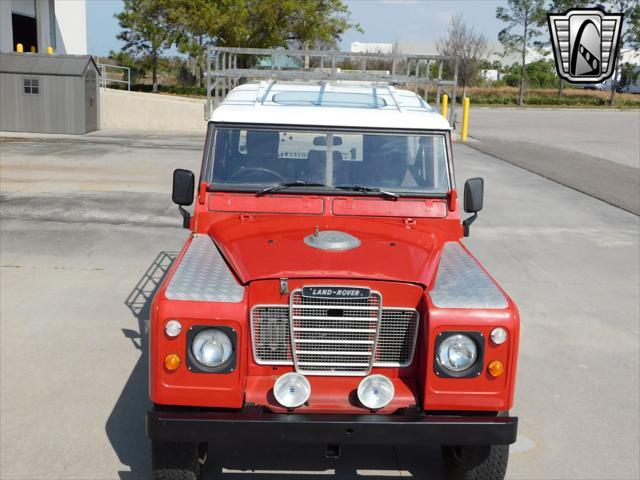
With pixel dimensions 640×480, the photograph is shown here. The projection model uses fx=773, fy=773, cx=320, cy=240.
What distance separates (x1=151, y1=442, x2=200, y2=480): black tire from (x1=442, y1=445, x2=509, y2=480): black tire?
4.88 feet

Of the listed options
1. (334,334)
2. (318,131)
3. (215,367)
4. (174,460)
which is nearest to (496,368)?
(334,334)

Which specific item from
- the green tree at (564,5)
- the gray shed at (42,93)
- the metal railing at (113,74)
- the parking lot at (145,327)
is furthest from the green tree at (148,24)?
the green tree at (564,5)

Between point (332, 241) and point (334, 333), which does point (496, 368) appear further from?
point (332, 241)

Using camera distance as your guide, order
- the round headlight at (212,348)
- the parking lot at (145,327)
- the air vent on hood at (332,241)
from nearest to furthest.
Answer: the round headlight at (212,348) → the air vent on hood at (332,241) → the parking lot at (145,327)

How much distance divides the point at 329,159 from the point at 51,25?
31.9 meters

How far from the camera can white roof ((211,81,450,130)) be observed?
5242 millimetres

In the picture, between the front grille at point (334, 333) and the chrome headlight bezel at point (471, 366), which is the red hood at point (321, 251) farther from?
the chrome headlight bezel at point (471, 366)

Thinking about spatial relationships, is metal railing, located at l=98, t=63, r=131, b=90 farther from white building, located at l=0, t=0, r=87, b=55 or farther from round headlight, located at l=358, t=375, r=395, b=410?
round headlight, located at l=358, t=375, r=395, b=410

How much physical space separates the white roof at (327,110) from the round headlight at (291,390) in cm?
195

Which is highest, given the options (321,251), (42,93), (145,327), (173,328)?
(42,93)

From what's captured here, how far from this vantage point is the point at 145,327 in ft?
23.7

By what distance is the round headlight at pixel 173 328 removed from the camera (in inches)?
151

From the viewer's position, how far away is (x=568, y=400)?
5980 millimetres

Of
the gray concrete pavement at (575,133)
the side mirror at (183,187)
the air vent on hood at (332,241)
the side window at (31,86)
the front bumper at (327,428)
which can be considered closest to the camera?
the front bumper at (327,428)
